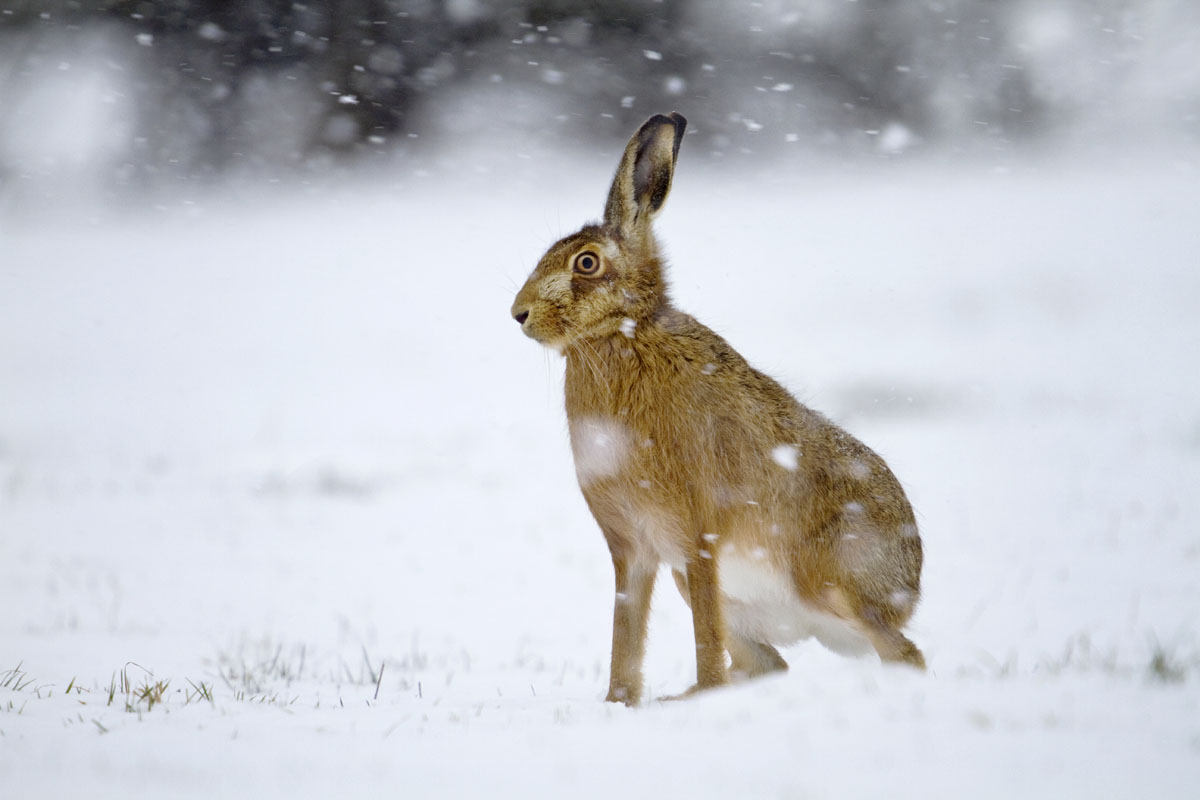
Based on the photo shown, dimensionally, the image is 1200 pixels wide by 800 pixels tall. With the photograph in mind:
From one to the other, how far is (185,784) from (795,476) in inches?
77.8

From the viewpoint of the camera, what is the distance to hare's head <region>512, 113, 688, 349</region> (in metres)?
3.18

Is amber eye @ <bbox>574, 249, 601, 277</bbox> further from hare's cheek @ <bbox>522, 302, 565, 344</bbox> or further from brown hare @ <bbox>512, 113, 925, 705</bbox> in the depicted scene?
hare's cheek @ <bbox>522, 302, 565, 344</bbox>

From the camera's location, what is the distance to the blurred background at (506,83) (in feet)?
31.1

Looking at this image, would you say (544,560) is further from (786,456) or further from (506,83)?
(506,83)

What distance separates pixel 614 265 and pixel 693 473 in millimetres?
746

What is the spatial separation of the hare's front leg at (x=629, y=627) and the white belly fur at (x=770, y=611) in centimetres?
28

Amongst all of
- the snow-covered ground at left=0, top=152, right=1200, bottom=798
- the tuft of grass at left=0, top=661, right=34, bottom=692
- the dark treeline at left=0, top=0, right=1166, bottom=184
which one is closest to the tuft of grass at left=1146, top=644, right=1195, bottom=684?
the snow-covered ground at left=0, top=152, right=1200, bottom=798

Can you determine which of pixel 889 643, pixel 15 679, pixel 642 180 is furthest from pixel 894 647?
pixel 15 679

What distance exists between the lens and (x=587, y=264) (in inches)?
128

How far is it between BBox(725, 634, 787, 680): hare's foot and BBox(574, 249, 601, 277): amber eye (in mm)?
1449

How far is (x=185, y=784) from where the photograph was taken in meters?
2.25

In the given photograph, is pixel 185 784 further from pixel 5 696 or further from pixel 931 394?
pixel 931 394

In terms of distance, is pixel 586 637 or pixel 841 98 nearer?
pixel 586 637

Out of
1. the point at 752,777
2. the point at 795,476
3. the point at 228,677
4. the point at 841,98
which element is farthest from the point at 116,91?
the point at 752,777
